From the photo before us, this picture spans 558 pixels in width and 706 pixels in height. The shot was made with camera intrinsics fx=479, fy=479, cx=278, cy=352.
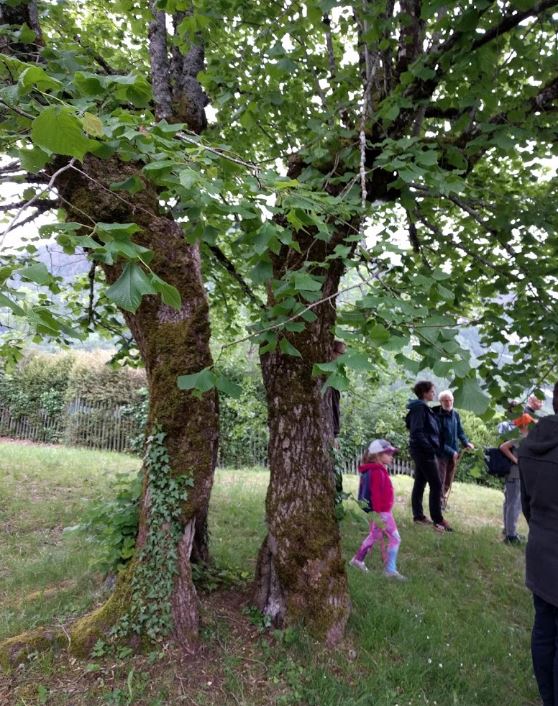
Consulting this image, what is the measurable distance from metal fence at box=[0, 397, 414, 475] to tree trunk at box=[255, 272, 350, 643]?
34.9 ft

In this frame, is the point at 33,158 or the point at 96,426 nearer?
the point at 33,158

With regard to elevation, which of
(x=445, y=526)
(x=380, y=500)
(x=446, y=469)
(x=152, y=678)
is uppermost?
(x=446, y=469)

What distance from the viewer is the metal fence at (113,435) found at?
569 inches

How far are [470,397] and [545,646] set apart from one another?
206cm

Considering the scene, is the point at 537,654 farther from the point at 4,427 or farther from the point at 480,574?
the point at 4,427

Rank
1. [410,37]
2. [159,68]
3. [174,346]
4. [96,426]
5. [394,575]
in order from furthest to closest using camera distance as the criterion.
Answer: [96,426]
[394,575]
[159,68]
[410,37]
[174,346]

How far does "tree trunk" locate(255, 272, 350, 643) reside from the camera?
3322 mm

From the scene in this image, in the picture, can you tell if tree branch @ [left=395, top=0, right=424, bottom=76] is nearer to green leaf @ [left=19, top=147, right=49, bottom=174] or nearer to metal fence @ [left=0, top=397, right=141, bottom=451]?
green leaf @ [left=19, top=147, right=49, bottom=174]

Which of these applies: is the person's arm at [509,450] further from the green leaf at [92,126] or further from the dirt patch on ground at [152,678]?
the green leaf at [92,126]

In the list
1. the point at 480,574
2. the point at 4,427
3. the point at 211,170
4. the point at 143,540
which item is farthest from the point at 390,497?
the point at 4,427

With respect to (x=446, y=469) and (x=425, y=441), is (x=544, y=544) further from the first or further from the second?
(x=446, y=469)

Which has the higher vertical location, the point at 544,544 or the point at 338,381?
the point at 338,381

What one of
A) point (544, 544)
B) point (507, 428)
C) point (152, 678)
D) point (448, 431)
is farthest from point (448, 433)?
point (152, 678)

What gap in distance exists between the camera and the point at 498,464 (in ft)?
20.7
